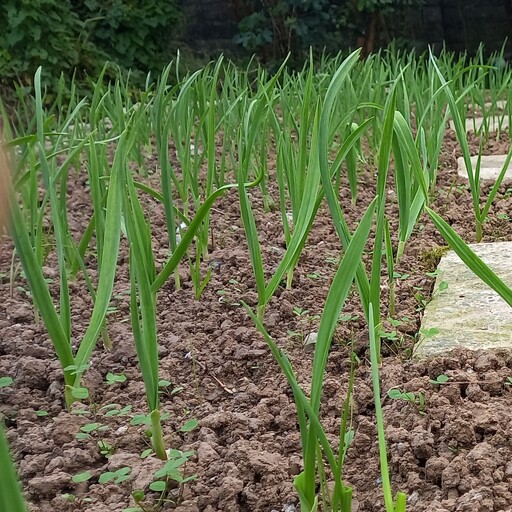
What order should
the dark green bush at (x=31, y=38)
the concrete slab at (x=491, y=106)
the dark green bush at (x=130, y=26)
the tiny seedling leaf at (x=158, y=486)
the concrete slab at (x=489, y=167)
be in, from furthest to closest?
the dark green bush at (x=130, y=26) < the dark green bush at (x=31, y=38) < the concrete slab at (x=491, y=106) < the concrete slab at (x=489, y=167) < the tiny seedling leaf at (x=158, y=486)

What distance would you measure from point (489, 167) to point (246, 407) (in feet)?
6.12

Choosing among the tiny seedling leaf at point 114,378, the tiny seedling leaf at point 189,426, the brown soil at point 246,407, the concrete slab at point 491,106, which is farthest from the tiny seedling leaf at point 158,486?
the concrete slab at point 491,106

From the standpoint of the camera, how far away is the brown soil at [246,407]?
0.84m

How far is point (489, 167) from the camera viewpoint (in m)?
2.61

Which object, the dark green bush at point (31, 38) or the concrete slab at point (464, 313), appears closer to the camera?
the concrete slab at point (464, 313)

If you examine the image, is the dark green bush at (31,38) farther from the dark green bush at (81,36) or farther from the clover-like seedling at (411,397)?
the clover-like seedling at (411,397)

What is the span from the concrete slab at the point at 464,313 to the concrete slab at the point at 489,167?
90cm

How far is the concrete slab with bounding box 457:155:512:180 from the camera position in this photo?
2467 millimetres

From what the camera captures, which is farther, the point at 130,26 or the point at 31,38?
the point at 130,26

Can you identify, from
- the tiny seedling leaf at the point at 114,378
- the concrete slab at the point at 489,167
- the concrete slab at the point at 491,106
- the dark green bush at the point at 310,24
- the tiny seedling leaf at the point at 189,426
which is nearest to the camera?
the tiny seedling leaf at the point at 189,426

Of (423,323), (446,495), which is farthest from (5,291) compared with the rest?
(446,495)

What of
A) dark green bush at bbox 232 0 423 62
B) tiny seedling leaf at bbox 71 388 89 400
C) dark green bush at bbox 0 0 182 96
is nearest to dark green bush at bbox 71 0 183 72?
dark green bush at bbox 0 0 182 96

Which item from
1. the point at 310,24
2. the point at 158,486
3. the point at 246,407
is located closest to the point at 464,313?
the point at 246,407

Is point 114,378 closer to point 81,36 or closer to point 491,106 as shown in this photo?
point 491,106
